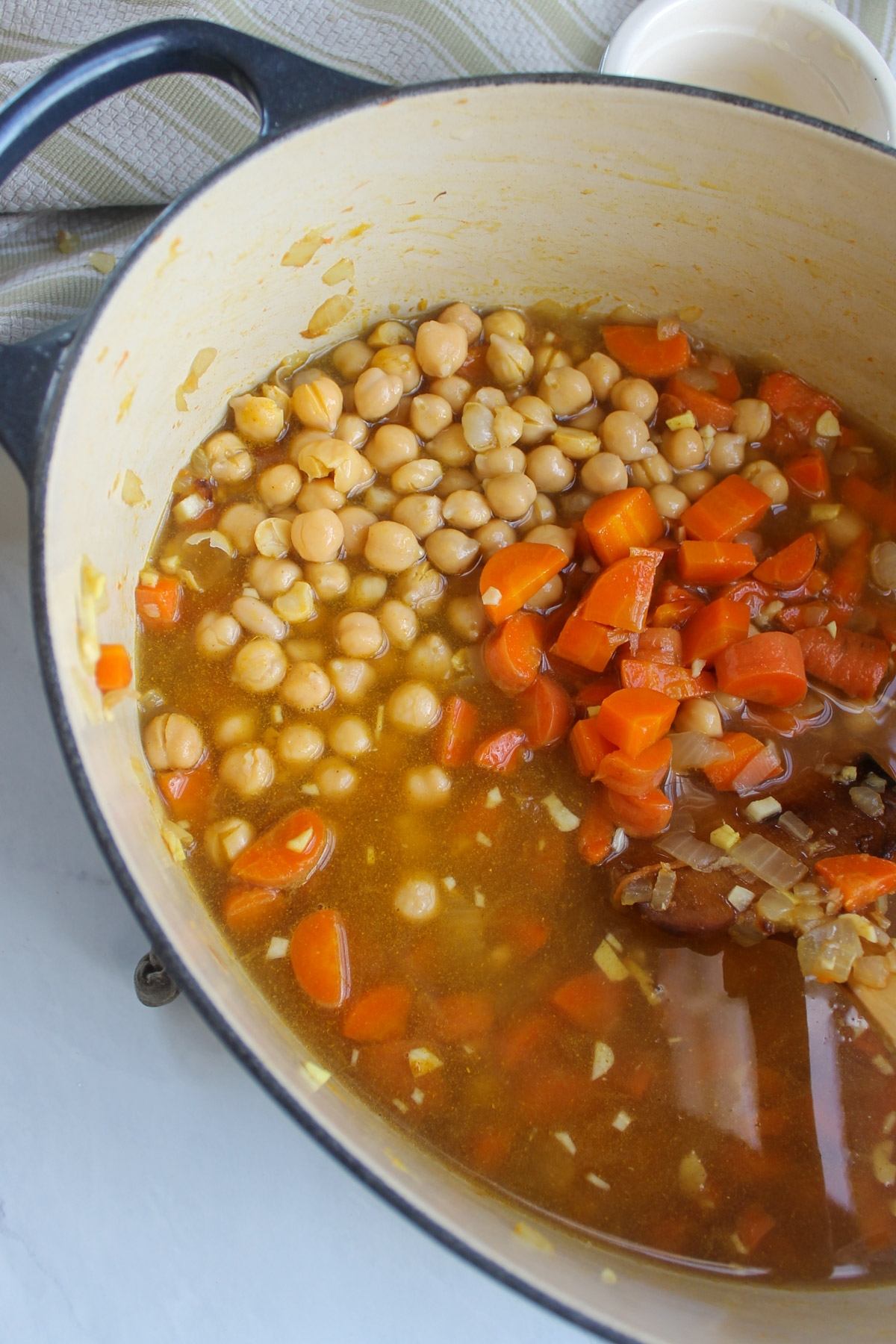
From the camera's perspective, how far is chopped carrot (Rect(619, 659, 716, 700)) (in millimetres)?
1679

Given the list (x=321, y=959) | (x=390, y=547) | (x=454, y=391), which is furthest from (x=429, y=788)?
(x=454, y=391)

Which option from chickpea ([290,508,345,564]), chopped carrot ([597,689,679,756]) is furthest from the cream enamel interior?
chopped carrot ([597,689,679,756])

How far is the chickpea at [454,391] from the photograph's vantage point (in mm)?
1882

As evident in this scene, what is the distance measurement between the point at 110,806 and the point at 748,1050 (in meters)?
1.02

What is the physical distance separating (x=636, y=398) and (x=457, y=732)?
0.72 metres

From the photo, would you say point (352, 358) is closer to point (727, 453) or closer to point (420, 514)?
point (420, 514)

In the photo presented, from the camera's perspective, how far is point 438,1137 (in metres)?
1.52

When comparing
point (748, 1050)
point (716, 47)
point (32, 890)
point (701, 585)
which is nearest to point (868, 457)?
point (701, 585)

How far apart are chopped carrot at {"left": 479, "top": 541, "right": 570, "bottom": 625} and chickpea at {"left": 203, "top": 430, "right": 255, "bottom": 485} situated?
472mm

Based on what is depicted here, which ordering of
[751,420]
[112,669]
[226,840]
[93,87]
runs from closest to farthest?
[93,87] → [112,669] → [226,840] → [751,420]

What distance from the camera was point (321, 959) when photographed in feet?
5.11

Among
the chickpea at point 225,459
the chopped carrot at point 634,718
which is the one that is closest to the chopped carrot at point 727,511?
A: the chopped carrot at point 634,718

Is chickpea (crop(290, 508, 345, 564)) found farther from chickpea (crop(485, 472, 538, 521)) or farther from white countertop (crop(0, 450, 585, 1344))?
white countertop (crop(0, 450, 585, 1344))

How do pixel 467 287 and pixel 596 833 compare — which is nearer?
pixel 596 833
